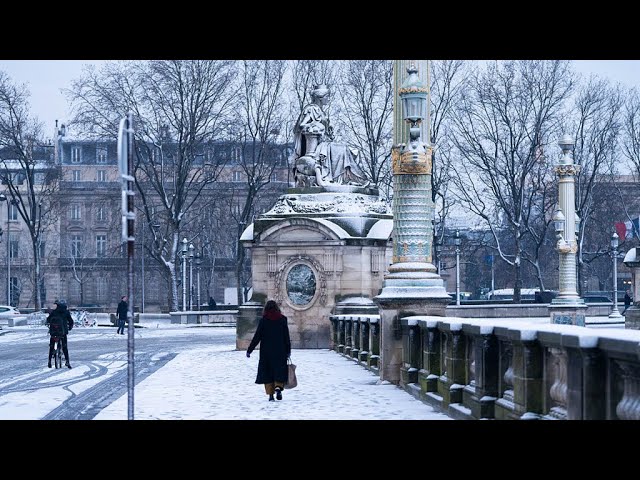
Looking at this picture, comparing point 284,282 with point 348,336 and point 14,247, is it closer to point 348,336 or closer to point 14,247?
point 348,336

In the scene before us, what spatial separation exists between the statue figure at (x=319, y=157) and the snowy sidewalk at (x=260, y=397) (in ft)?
35.1

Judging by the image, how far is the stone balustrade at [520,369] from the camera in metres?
10.8

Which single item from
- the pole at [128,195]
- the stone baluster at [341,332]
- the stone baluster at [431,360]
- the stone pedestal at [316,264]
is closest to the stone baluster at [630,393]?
the pole at [128,195]

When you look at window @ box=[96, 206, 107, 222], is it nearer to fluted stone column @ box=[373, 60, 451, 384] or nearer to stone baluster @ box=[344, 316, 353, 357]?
stone baluster @ box=[344, 316, 353, 357]

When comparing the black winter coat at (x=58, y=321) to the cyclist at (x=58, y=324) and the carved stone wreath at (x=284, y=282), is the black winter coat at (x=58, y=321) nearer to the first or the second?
the cyclist at (x=58, y=324)

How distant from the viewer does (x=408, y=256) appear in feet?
77.0

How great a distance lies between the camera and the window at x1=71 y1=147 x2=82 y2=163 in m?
125
